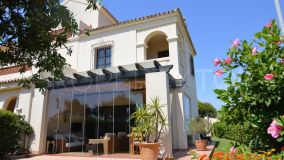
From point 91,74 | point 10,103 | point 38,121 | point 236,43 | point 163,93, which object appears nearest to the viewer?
point 236,43

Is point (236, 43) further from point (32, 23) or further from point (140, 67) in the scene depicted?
point (140, 67)

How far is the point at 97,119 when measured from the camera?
13047mm

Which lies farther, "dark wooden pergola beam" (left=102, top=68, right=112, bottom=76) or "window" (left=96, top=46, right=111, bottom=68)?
"window" (left=96, top=46, right=111, bottom=68)

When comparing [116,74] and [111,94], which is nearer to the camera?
[116,74]

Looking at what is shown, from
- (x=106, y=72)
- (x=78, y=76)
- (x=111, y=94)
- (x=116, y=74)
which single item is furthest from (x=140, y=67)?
(x=78, y=76)

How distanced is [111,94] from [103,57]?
3.99 m

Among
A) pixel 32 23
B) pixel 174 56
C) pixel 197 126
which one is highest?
pixel 174 56

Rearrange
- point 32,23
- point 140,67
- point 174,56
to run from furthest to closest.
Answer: point 174,56 → point 140,67 → point 32,23

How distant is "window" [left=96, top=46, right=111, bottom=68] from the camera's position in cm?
1572

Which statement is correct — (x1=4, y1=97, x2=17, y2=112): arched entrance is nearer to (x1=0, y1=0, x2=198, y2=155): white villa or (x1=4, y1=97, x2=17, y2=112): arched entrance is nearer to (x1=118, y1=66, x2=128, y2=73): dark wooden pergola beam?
(x1=0, y1=0, x2=198, y2=155): white villa

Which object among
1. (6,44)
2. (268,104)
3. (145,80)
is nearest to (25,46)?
(6,44)

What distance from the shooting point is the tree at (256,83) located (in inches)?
109

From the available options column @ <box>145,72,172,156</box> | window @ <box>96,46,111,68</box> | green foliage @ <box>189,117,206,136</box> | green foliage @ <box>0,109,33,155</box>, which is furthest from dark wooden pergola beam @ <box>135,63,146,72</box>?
green foliage @ <box>0,109,33,155</box>

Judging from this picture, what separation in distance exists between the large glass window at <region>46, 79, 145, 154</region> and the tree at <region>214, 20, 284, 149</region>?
9.13 meters
